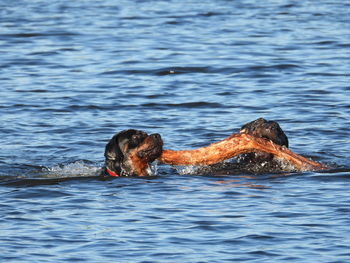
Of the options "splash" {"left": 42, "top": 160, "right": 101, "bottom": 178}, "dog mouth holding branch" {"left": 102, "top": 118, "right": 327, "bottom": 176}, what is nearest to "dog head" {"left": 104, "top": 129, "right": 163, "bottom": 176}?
"dog mouth holding branch" {"left": 102, "top": 118, "right": 327, "bottom": 176}

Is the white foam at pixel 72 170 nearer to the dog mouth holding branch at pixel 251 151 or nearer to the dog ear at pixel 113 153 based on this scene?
the dog ear at pixel 113 153

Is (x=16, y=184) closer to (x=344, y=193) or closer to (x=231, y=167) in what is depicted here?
(x=231, y=167)

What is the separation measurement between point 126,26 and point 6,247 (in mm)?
15099

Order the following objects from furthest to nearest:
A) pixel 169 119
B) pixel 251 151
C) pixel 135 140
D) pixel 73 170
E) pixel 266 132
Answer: pixel 169 119
pixel 73 170
pixel 266 132
pixel 251 151
pixel 135 140

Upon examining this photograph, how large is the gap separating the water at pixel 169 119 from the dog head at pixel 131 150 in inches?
6.5

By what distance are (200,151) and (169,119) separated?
13.1 ft

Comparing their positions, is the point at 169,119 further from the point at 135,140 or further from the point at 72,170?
the point at 135,140

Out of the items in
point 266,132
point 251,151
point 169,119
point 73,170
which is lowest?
point 169,119

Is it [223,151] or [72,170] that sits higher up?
[223,151]

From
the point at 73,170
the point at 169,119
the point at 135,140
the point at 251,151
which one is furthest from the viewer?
the point at 169,119

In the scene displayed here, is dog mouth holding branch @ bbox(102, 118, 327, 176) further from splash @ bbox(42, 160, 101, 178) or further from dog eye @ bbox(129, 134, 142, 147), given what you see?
splash @ bbox(42, 160, 101, 178)

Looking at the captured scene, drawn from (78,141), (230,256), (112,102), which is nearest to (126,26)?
(112,102)

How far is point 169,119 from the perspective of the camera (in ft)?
45.4

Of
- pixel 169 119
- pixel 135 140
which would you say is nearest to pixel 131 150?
pixel 135 140
